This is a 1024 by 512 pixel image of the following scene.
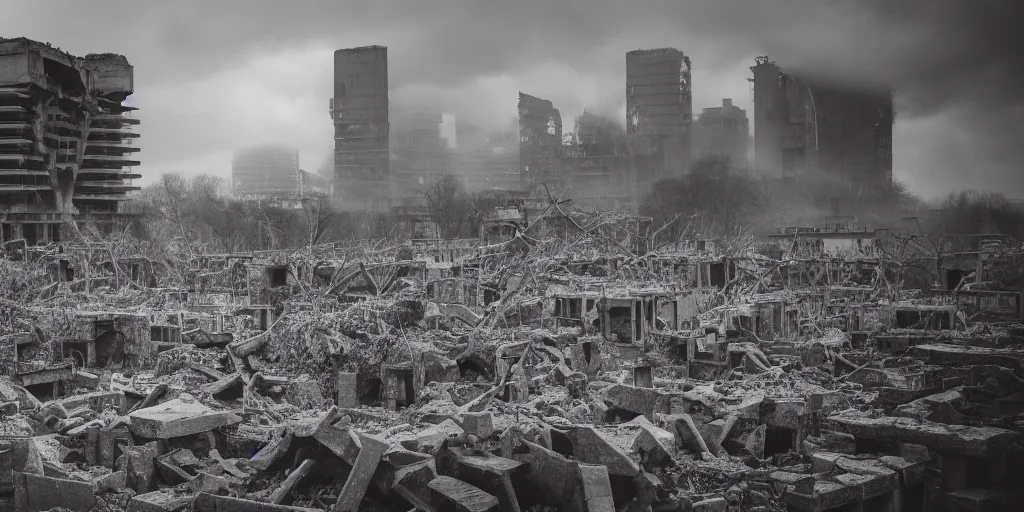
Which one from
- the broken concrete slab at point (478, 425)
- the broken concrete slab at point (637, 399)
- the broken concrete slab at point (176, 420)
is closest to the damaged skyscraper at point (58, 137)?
the broken concrete slab at point (176, 420)

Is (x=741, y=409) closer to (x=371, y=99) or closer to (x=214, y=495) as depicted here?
(x=214, y=495)

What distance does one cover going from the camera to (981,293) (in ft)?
86.6

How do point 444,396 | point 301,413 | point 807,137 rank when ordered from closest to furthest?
point 301,413
point 444,396
point 807,137

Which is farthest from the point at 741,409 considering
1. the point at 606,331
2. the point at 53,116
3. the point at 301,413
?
the point at 53,116

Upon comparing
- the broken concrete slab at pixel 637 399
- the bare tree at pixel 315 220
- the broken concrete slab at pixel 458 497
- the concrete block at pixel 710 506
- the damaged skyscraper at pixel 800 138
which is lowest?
the concrete block at pixel 710 506

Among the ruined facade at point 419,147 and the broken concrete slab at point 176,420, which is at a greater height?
the ruined facade at point 419,147

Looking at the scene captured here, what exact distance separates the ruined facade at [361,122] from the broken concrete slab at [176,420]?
73.8 m

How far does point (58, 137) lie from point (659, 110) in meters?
51.3

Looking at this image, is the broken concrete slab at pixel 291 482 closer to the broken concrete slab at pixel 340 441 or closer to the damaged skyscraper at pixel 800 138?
the broken concrete slab at pixel 340 441

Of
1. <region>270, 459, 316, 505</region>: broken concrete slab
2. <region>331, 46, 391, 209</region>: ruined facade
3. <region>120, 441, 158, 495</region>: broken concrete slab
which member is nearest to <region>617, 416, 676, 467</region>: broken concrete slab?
<region>270, 459, 316, 505</region>: broken concrete slab

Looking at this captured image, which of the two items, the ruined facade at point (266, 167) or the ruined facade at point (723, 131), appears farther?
the ruined facade at point (266, 167)

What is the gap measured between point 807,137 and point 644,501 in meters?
66.4

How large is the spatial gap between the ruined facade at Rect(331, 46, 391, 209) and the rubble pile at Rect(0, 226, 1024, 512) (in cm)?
5908

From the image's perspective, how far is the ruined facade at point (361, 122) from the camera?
8638 centimetres
